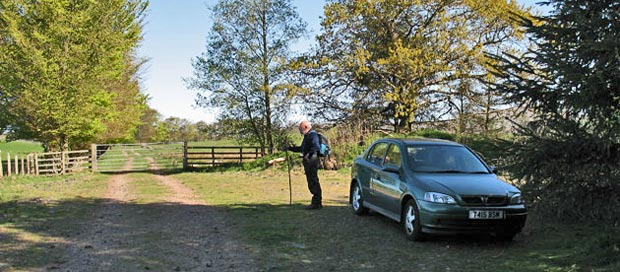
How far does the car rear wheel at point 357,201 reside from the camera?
10.3 metres

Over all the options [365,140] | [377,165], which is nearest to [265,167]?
[365,140]

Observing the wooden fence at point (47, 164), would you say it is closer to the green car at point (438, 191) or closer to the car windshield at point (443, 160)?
the green car at point (438, 191)

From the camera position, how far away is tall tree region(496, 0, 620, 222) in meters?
6.09

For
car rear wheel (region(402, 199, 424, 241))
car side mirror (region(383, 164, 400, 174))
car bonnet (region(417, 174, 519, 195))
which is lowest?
car rear wheel (region(402, 199, 424, 241))

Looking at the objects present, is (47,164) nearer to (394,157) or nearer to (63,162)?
(63,162)

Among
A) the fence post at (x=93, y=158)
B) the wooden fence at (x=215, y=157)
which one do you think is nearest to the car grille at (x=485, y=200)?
the wooden fence at (x=215, y=157)

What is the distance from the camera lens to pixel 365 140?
24.6 metres

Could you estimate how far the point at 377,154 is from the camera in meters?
9.97

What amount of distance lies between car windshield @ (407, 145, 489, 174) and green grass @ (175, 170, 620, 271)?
3.70ft

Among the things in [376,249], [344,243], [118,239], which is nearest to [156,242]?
[118,239]

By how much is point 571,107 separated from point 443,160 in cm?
261

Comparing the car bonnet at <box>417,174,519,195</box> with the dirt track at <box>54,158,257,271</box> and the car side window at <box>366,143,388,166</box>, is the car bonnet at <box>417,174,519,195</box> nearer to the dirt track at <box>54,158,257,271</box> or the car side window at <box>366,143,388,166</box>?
the car side window at <box>366,143,388,166</box>

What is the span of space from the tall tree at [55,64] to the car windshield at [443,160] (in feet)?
68.8

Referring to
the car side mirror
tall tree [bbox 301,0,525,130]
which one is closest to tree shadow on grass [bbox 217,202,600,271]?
the car side mirror
